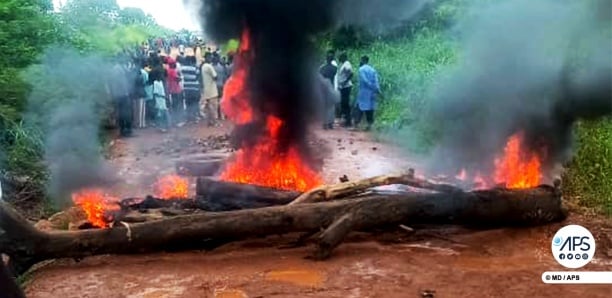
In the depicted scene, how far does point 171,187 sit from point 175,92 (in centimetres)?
117

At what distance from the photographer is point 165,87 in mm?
7148

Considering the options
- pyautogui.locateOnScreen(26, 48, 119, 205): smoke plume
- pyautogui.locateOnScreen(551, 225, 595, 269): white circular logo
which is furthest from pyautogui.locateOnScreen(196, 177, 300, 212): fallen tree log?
pyautogui.locateOnScreen(551, 225, 595, 269): white circular logo

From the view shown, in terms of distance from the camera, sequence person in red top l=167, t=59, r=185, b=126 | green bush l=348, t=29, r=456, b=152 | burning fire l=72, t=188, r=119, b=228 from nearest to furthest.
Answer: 1. burning fire l=72, t=188, r=119, b=228
2. person in red top l=167, t=59, r=185, b=126
3. green bush l=348, t=29, r=456, b=152

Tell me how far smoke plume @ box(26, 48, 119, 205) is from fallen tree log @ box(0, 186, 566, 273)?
1.54m

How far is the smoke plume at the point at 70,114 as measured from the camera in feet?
19.4

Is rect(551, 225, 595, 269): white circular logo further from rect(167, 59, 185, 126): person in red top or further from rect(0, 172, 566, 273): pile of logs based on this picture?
rect(167, 59, 185, 126): person in red top

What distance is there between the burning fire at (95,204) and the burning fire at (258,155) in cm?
106

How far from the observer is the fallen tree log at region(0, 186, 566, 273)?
475cm

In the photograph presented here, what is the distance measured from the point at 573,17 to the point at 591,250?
7.60 ft

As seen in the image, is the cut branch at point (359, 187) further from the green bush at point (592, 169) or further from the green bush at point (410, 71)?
the green bush at point (410, 71)

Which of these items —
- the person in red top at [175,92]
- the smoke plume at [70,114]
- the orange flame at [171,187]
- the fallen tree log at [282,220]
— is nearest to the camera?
the fallen tree log at [282,220]

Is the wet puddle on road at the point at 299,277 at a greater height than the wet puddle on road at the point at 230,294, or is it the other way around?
the wet puddle on road at the point at 299,277

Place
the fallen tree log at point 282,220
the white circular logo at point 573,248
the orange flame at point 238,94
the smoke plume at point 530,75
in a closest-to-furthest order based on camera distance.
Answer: the white circular logo at point 573,248 < the fallen tree log at point 282,220 < the smoke plume at point 530,75 < the orange flame at point 238,94

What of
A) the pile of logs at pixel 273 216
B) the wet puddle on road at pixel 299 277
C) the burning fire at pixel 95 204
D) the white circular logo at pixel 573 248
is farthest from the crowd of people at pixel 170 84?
the white circular logo at pixel 573 248
